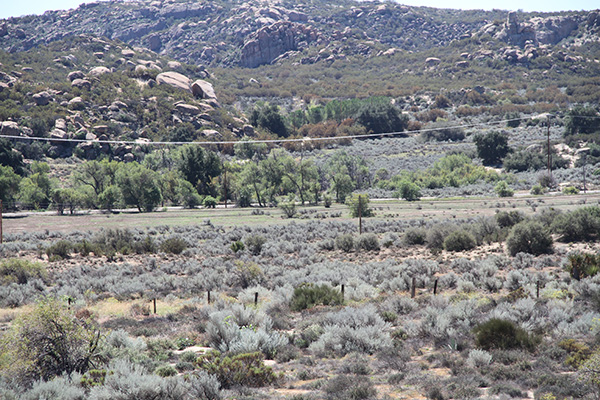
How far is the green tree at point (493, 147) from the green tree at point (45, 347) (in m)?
91.5

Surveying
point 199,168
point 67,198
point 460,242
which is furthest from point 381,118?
point 460,242

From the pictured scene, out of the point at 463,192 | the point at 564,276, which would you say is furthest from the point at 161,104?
the point at 564,276

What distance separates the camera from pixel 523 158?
270 feet

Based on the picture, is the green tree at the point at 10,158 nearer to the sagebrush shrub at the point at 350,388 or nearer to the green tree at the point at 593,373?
the sagebrush shrub at the point at 350,388

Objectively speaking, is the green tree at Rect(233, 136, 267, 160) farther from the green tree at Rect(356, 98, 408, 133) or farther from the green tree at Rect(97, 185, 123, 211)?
the green tree at Rect(356, 98, 408, 133)

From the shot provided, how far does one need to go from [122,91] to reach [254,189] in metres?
68.1

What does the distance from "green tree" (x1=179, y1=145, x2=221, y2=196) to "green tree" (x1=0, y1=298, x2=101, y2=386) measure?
2568 inches

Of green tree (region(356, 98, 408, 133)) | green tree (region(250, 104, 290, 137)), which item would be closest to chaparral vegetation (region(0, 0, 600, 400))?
green tree (region(356, 98, 408, 133))

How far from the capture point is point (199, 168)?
7281 centimetres

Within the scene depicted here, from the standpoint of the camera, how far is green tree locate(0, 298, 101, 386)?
8078mm

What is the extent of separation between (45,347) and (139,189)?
54223 millimetres

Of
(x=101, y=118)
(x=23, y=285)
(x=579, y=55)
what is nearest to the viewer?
(x=23, y=285)

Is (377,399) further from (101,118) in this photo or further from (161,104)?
(161,104)

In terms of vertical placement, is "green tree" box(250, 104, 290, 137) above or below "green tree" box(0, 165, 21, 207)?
above
